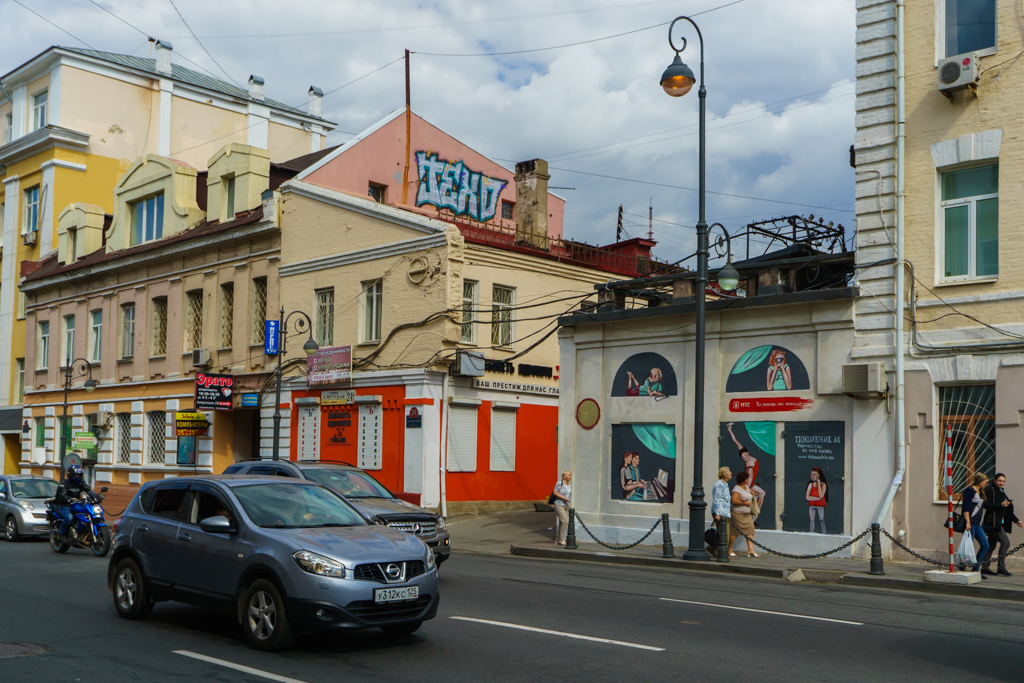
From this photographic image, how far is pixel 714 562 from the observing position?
1727cm

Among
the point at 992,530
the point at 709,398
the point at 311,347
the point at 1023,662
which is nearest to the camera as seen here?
the point at 1023,662

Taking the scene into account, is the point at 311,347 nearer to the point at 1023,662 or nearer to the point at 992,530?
the point at 992,530

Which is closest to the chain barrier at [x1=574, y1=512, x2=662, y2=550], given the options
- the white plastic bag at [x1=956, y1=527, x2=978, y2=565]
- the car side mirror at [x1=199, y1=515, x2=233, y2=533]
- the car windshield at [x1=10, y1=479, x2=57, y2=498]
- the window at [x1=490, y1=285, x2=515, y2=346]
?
the white plastic bag at [x1=956, y1=527, x2=978, y2=565]

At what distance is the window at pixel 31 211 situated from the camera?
147ft

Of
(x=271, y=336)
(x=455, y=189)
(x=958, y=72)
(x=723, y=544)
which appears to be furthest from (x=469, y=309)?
(x=958, y=72)

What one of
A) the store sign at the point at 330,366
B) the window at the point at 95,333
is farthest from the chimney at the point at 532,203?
the window at the point at 95,333

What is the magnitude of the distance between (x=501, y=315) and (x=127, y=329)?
17.6 meters

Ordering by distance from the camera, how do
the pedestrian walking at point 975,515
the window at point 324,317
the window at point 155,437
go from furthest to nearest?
1. the window at point 155,437
2. the window at point 324,317
3. the pedestrian walking at point 975,515

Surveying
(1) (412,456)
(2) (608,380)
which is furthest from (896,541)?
(1) (412,456)

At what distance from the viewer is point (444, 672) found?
316 inches

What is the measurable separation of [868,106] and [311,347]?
14576mm

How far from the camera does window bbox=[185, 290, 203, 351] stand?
115 feet

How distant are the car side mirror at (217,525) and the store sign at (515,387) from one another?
60.3 feet

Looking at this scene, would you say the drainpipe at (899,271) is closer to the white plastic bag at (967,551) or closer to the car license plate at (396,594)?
the white plastic bag at (967,551)
